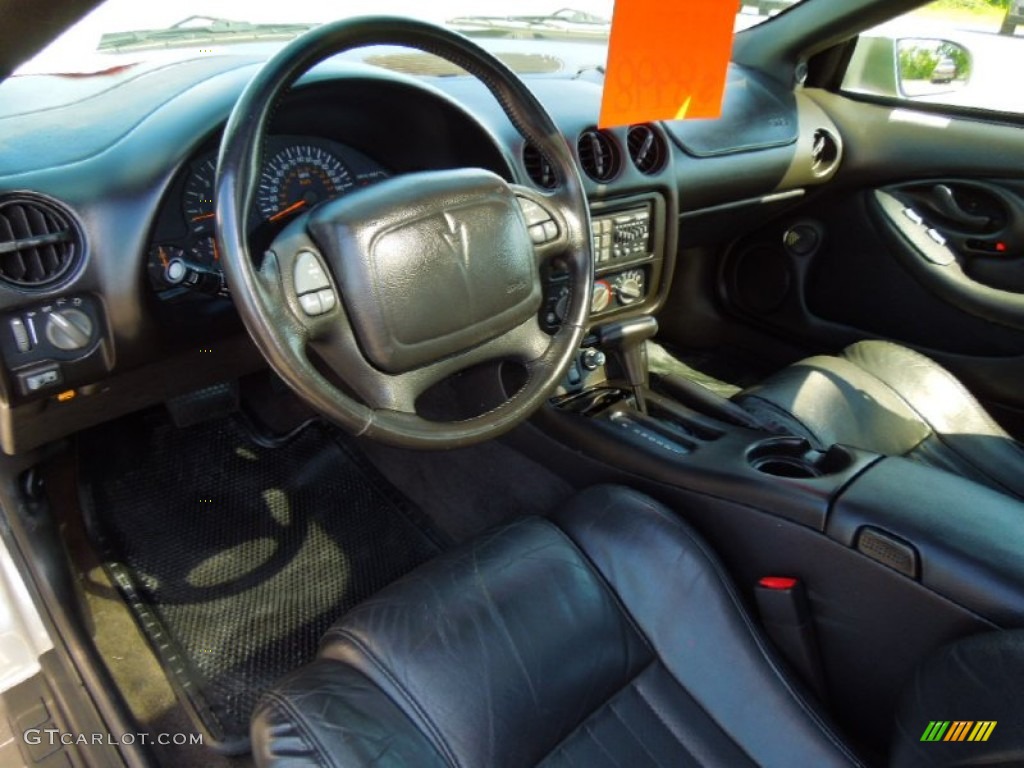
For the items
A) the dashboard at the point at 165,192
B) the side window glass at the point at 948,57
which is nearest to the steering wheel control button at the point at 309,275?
the dashboard at the point at 165,192

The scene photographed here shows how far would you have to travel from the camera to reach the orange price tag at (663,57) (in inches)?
45.6

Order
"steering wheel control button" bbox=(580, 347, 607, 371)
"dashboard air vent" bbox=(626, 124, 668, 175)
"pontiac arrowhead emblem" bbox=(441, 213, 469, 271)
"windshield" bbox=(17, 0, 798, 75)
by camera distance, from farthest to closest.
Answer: "dashboard air vent" bbox=(626, 124, 668, 175) → "steering wheel control button" bbox=(580, 347, 607, 371) → "windshield" bbox=(17, 0, 798, 75) → "pontiac arrowhead emblem" bbox=(441, 213, 469, 271)

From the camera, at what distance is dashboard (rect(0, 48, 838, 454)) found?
3.47ft

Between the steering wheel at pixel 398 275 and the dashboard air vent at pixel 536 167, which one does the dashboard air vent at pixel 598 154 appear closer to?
the dashboard air vent at pixel 536 167

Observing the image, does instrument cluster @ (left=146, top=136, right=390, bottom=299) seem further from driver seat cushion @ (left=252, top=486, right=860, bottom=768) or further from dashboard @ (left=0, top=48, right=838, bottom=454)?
driver seat cushion @ (left=252, top=486, right=860, bottom=768)

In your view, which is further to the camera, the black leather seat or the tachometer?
the black leather seat

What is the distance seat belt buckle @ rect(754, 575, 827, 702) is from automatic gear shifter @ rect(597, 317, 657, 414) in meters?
0.52

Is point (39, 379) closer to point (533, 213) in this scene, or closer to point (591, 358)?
point (533, 213)

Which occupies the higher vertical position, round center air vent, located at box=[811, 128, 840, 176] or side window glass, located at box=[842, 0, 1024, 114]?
side window glass, located at box=[842, 0, 1024, 114]

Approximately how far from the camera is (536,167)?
153cm

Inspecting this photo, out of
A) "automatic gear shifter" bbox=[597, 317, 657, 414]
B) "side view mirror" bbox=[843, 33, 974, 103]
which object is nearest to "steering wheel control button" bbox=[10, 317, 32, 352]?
"automatic gear shifter" bbox=[597, 317, 657, 414]

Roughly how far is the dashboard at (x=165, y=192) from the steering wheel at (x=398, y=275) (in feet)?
0.36

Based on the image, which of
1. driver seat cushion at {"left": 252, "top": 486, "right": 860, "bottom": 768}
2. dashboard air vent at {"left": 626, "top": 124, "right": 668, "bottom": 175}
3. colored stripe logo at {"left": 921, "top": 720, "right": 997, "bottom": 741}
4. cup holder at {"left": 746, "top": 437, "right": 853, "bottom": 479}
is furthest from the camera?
dashboard air vent at {"left": 626, "top": 124, "right": 668, "bottom": 175}

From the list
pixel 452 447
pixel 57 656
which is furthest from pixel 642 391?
pixel 57 656
